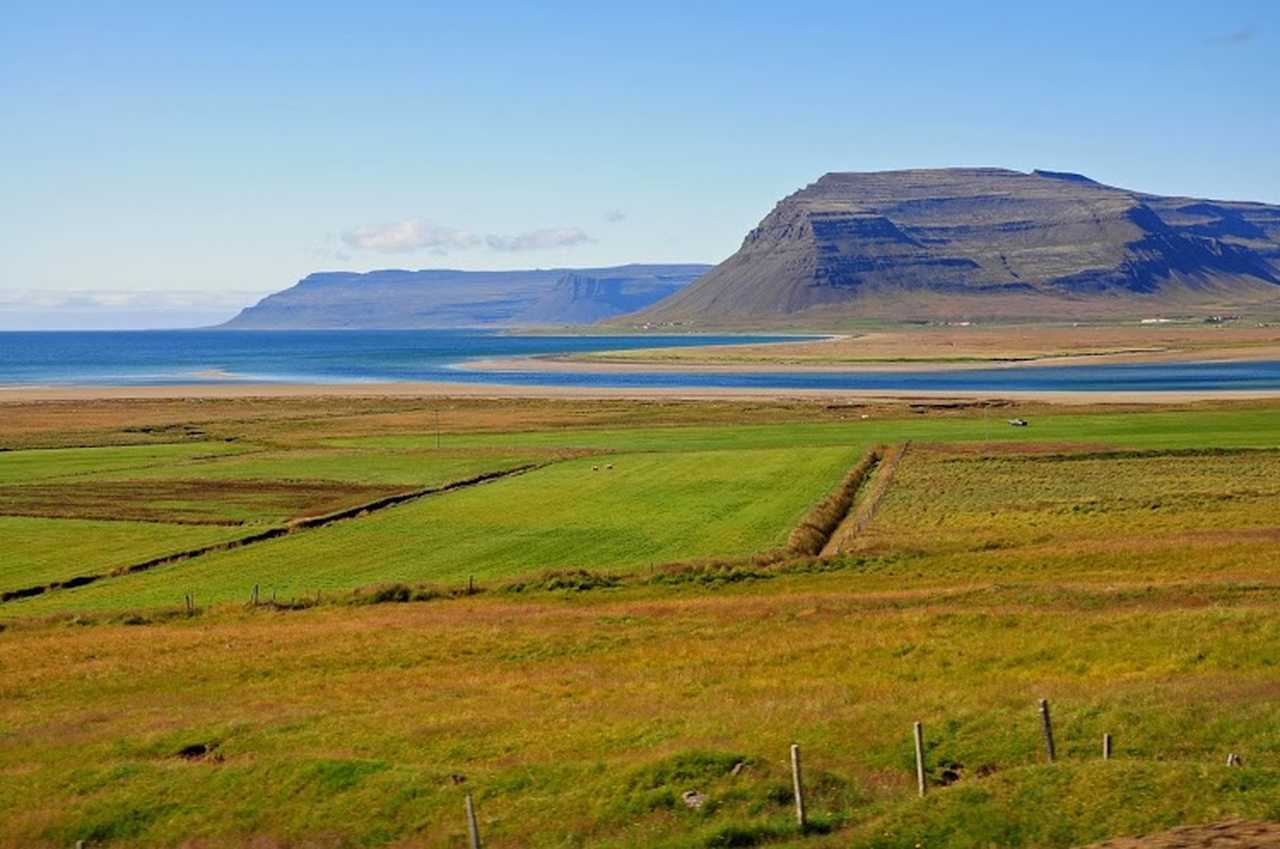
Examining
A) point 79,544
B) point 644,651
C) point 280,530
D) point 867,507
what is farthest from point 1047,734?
point 79,544

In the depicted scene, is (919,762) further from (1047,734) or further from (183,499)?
(183,499)

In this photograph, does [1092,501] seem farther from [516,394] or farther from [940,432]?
[516,394]

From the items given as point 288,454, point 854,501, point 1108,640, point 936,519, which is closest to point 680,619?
point 1108,640

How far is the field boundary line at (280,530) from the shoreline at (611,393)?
7072 centimetres

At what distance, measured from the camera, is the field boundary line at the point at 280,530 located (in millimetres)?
53450

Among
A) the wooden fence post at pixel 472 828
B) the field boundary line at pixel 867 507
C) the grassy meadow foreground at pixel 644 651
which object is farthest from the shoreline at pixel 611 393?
the wooden fence post at pixel 472 828

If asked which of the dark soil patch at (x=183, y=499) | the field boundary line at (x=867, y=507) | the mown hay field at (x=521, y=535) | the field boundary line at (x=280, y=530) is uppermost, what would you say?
the dark soil patch at (x=183, y=499)

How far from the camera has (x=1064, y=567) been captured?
164 feet

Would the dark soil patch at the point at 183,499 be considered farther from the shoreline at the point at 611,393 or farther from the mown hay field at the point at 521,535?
the shoreline at the point at 611,393

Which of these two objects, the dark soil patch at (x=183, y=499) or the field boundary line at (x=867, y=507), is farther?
the dark soil patch at (x=183, y=499)

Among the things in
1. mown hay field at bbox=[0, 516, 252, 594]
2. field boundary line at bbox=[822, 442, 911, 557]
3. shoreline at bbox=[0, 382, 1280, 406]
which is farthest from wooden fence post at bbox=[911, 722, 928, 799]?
shoreline at bbox=[0, 382, 1280, 406]

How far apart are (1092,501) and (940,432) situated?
40.1 metres

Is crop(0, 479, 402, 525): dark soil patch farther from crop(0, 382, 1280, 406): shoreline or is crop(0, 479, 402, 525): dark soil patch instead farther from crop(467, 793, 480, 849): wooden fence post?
crop(0, 382, 1280, 406): shoreline

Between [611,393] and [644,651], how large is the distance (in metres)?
133
